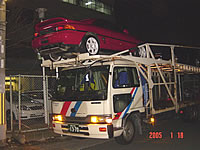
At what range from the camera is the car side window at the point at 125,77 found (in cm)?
575

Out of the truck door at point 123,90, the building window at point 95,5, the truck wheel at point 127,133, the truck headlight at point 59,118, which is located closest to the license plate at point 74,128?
the truck headlight at point 59,118

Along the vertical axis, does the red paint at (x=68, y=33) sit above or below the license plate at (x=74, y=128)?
above

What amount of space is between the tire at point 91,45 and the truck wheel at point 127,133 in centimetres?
225

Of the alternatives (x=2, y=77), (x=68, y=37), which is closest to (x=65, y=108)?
(x=68, y=37)

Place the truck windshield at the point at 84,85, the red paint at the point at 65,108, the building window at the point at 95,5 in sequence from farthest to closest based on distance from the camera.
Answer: the building window at the point at 95,5 → the red paint at the point at 65,108 → the truck windshield at the point at 84,85

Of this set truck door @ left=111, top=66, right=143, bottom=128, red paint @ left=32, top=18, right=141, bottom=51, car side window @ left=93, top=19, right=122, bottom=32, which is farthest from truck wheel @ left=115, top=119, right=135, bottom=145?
car side window @ left=93, top=19, right=122, bottom=32

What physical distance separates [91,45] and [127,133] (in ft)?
8.98

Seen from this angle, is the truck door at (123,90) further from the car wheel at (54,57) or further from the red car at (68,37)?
the car wheel at (54,57)

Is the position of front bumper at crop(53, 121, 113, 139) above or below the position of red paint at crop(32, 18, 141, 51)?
below

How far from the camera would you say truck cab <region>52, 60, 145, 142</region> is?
5387mm

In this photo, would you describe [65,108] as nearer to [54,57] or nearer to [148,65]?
[54,57]

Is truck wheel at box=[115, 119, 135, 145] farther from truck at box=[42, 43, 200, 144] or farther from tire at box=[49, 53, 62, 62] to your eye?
tire at box=[49, 53, 62, 62]

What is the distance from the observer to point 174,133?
778 centimetres

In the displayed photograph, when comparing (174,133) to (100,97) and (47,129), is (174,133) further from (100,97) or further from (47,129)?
(47,129)
